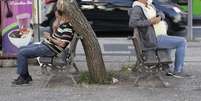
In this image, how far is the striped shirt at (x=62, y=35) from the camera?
872 centimetres

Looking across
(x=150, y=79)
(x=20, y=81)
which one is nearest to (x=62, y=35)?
(x=20, y=81)

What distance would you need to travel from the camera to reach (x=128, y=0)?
15055mm

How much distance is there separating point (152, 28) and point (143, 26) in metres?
0.20

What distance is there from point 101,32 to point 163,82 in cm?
677

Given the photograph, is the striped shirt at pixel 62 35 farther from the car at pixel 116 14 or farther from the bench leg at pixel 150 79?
the car at pixel 116 14

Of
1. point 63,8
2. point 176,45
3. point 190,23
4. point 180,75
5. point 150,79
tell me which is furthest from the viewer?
point 190,23

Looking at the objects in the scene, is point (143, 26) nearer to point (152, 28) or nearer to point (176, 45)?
point (152, 28)

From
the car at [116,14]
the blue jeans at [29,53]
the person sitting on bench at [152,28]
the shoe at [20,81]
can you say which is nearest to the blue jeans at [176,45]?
A: the person sitting on bench at [152,28]

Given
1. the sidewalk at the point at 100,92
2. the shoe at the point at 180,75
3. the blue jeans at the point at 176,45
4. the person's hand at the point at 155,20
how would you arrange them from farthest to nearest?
the shoe at the point at 180,75 → the blue jeans at the point at 176,45 → the person's hand at the point at 155,20 → the sidewalk at the point at 100,92

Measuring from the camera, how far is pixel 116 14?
1512 centimetres

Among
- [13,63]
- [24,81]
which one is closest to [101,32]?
[13,63]

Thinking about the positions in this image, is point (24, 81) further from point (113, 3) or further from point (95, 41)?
point (113, 3)

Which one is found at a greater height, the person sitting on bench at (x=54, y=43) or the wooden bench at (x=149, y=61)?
the person sitting on bench at (x=54, y=43)

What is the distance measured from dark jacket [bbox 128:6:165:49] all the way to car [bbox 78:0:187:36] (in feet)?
19.7
